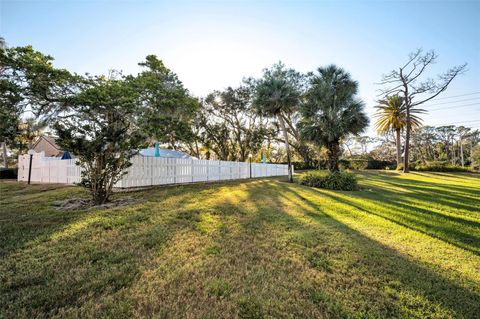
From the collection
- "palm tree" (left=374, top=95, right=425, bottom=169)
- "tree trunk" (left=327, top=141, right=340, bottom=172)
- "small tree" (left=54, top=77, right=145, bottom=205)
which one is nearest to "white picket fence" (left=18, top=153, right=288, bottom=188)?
"small tree" (left=54, top=77, right=145, bottom=205)

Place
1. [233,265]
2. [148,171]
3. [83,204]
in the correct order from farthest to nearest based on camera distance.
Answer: [148,171], [83,204], [233,265]

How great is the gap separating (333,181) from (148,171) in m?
9.08

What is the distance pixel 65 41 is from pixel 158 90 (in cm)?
356

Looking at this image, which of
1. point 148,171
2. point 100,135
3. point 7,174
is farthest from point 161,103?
point 7,174

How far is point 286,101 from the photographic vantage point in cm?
1355

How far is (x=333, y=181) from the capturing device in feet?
36.5

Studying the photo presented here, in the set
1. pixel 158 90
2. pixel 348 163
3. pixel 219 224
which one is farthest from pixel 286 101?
pixel 348 163

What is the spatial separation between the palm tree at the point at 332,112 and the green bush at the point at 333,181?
1438 mm

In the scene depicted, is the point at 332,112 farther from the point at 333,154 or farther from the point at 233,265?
the point at 233,265

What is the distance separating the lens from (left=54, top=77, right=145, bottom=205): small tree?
5828 millimetres

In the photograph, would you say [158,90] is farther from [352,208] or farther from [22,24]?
[352,208]

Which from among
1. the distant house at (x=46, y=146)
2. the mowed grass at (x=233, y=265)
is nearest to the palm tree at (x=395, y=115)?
the mowed grass at (x=233, y=265)

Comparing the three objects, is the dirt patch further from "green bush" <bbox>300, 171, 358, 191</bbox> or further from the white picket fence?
"green bush" <bbox>300, 171, 358, 191</bbox>

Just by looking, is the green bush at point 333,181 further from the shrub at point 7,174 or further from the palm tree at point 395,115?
the shrub at point 7,174
